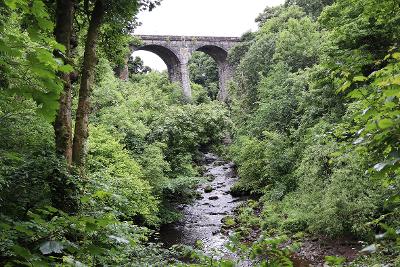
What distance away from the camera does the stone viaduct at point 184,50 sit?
121 ft

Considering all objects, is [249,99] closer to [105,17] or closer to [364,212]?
[364,212]

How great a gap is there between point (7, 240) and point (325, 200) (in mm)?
9449

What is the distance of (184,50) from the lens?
37.8 meters

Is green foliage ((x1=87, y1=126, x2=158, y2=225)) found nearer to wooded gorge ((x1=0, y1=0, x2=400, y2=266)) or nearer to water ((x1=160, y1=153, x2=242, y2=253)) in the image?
wooded gorge ((x1=0, y1=0, x2=400, y2=266))

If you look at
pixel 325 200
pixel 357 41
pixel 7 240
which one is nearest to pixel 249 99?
pixel 357 41

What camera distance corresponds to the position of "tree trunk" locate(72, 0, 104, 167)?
19.5ft

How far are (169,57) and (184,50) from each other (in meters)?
2.23

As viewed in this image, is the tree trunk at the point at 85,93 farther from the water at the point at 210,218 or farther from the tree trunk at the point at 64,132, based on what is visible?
the water at the point at 210,218

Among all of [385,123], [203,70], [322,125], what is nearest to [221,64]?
[203,70]

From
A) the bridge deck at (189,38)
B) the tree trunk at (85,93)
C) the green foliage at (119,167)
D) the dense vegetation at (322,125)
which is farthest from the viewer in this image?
the bridge deck at (189,38)

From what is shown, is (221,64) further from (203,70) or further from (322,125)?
(322,125)

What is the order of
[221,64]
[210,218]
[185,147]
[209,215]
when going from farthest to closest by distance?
[221,64] → [185,147] → [209,215] → [210,218]

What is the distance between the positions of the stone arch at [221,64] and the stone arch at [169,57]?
292 centimetres

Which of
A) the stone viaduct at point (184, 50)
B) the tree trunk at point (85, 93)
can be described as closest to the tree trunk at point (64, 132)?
the tree trunk at point (85, 93)
